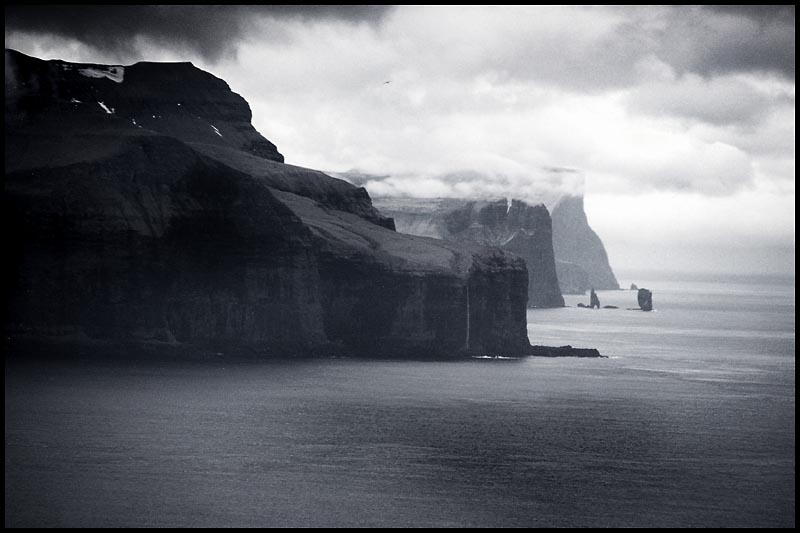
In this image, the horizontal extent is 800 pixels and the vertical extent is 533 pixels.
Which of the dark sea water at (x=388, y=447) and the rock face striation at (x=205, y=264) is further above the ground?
the rock face striation at (x=205, y=264)

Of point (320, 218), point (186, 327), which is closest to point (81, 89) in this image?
point (320, 218)

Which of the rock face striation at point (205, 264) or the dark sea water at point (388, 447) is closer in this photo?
the dark sea water at point (388, 447)

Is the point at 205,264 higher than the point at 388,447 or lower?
higher

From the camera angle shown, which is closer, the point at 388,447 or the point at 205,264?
the point at 388,447

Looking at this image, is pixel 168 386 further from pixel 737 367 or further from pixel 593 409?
pixel 737 367
